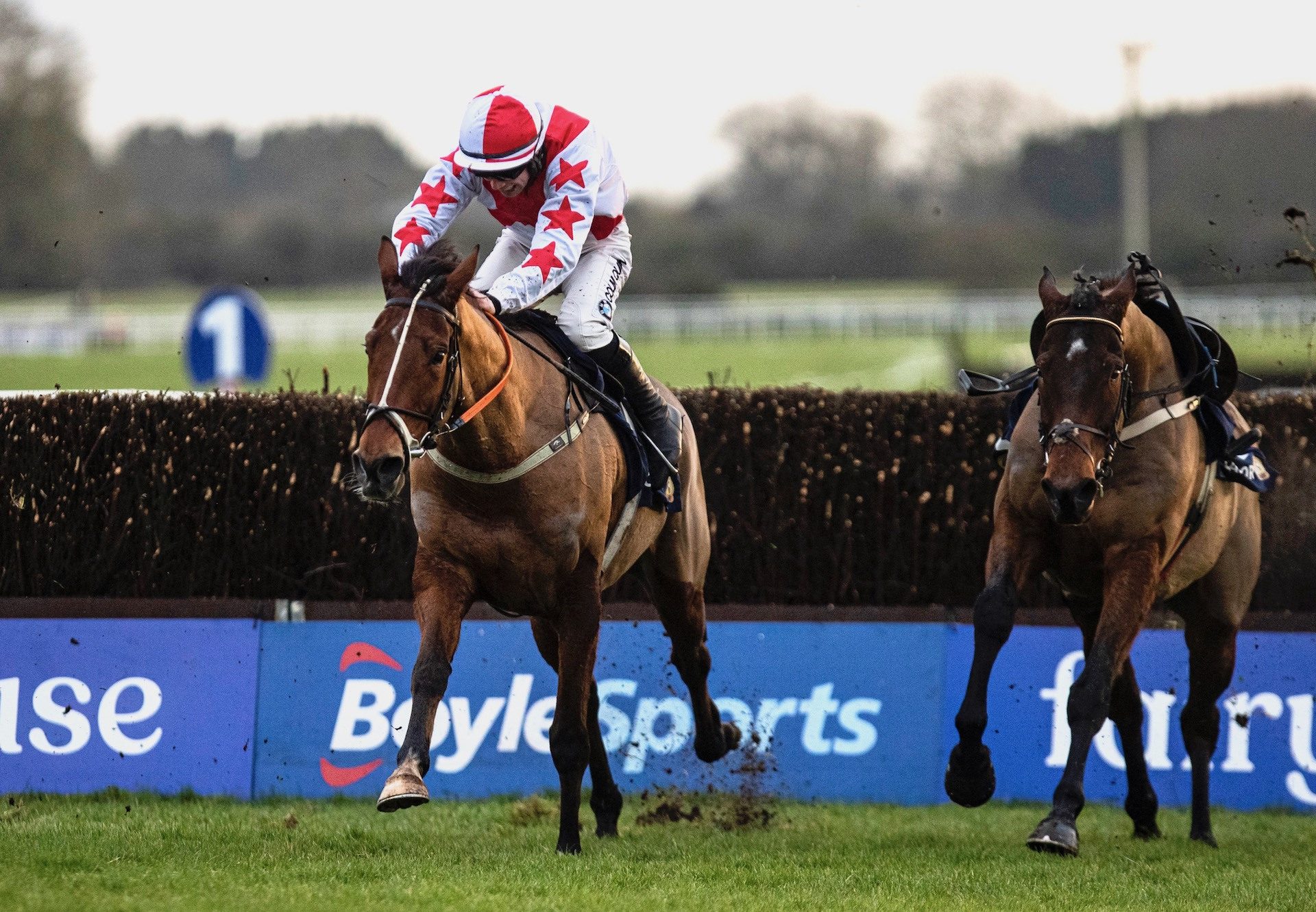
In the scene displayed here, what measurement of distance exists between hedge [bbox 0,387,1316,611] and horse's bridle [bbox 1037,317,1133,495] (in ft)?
7.34

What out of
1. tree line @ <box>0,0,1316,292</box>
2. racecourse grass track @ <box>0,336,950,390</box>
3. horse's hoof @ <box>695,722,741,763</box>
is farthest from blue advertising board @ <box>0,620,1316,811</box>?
tree line @ <box>0,0,1316,292</box>

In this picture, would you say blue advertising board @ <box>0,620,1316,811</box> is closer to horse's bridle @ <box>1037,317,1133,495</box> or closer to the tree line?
horse's bridle @ <box>1037,317,1133,495</box>

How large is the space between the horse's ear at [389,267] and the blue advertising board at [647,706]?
119 inches

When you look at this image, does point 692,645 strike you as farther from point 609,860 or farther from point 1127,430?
point 1127,430

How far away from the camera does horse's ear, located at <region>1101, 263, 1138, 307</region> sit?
5.80 m

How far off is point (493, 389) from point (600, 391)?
2.66ft

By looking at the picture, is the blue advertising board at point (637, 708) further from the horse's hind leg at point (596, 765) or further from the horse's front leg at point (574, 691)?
the horse's front leg at point (574, 691)

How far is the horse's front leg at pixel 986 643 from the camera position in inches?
225

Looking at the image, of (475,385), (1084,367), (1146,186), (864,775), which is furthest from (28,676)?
(1146,186)

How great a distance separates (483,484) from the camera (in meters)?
5.25

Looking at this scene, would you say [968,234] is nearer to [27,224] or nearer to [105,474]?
[27,224]

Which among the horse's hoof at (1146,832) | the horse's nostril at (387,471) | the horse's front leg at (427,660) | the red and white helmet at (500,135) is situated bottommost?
the horse's hoof at (1146,832)

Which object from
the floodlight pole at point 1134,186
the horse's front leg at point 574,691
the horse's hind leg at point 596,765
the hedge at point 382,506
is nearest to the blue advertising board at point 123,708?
the hedge at point 382,506

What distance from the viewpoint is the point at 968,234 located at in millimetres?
43219
